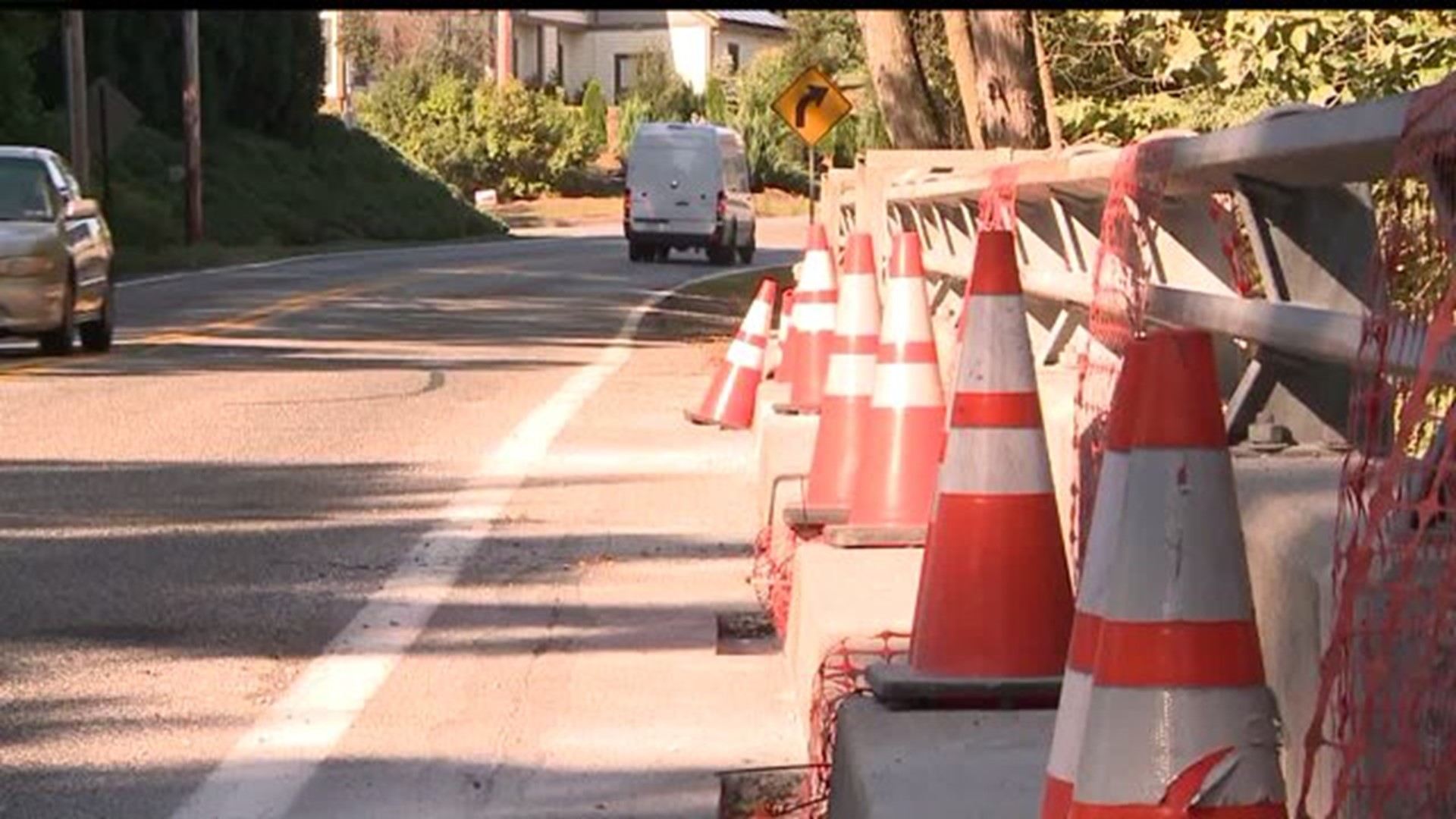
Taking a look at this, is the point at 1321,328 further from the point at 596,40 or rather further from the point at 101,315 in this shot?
the point at 596,40

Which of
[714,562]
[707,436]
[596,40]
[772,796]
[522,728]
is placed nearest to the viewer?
[772,796]

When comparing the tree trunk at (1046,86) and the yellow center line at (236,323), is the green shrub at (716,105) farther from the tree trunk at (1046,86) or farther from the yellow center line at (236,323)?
the tree trunk at (1046,86)

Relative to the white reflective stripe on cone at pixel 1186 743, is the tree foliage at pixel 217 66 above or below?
below

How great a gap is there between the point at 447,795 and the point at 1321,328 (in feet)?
10.4

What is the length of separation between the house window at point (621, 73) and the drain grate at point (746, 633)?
101 meters

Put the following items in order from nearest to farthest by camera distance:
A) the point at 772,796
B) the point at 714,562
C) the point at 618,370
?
1. the point at 772,796
2. the point at 714,562
3. the point at 618,370

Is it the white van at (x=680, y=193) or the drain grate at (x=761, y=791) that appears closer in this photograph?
the drain grate at (x=761, y=791)

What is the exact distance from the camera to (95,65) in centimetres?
5875

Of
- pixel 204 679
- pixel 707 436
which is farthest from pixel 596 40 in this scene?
pixel 204 679

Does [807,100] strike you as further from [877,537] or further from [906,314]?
[877,537]

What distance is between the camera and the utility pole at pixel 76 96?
149ft

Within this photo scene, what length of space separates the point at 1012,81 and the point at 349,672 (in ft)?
48.7

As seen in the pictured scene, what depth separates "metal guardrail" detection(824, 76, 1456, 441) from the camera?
4.05 metres

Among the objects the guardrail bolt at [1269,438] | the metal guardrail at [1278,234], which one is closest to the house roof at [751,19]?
the metal guardrail at [1278,234]
